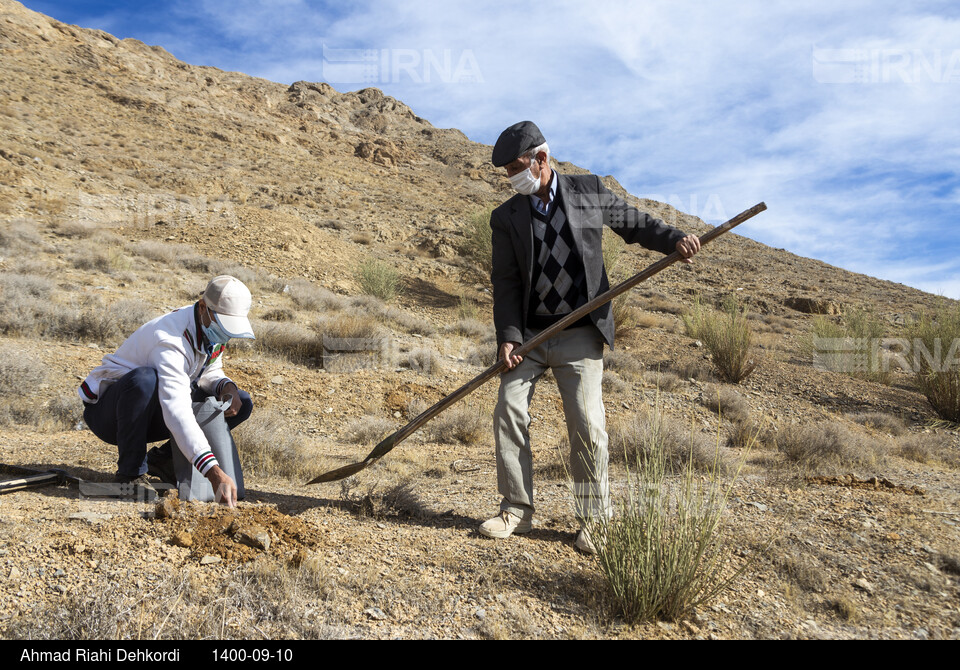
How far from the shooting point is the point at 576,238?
10.0 feet

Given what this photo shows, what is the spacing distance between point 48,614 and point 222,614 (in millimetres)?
618

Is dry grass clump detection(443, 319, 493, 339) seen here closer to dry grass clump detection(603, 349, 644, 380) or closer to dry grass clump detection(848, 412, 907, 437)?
dry grass clump detection(603, 349, 644, 380)

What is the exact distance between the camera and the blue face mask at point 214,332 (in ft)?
10.3

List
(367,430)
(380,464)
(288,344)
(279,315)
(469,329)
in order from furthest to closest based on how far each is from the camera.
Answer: (469,329), (279,315), (288,344), (367,430), (380,464)

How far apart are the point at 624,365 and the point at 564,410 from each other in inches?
252

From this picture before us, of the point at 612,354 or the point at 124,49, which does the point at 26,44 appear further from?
the point at 612,354

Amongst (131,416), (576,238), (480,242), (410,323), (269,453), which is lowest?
(269,453)

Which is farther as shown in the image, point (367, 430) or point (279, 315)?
point (279, 315)

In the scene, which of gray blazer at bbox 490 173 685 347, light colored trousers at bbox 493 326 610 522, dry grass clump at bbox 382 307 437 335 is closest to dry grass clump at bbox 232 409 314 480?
light colored trousers at bbox 493 326 610 522

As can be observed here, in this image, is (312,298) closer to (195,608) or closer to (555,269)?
(555,269)

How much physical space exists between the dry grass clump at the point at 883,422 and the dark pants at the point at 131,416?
7.74 meters

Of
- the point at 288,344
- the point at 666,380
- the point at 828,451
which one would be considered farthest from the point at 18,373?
the point at 666,380

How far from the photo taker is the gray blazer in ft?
10.0

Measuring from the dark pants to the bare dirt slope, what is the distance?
0.94 ft
